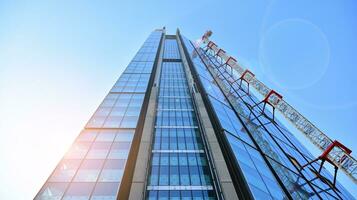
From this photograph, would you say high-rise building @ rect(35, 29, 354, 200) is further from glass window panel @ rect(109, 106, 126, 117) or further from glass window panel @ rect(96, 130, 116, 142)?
glass window panel @ rect(96, 130, 116, 142)

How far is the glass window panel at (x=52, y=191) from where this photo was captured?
16547 mm

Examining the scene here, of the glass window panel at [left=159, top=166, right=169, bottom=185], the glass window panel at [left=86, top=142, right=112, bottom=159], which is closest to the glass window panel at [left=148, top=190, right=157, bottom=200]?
the glass window panel at [left=159, top=166, right=169, bottom=185]

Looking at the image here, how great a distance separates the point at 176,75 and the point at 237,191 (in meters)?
39.9

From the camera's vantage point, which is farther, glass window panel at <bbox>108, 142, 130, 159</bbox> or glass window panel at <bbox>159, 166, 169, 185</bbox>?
glass window panel at <bbox>108, 142, 130, 159</bbox>

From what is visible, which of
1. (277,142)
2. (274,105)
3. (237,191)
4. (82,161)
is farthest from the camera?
(274,105)

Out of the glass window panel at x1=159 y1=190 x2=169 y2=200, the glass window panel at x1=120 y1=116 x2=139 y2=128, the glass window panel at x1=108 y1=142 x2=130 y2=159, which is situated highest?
→ the glass window panel at x1=120 y1=116 x2=139 y2=128

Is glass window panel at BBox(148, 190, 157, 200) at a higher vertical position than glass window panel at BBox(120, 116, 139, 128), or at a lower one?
lower

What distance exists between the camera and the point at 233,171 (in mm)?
18953

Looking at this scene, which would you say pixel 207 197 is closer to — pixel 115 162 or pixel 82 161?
pixel 115 162

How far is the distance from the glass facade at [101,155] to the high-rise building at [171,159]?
74mm

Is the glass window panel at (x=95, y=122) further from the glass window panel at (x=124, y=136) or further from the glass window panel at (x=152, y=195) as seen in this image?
the glass window panel at (x=152, y=195)

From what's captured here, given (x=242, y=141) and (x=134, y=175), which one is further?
(x=242, y=141)

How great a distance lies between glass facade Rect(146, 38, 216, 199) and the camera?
19109mm

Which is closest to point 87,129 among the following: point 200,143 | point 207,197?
point 200,143
